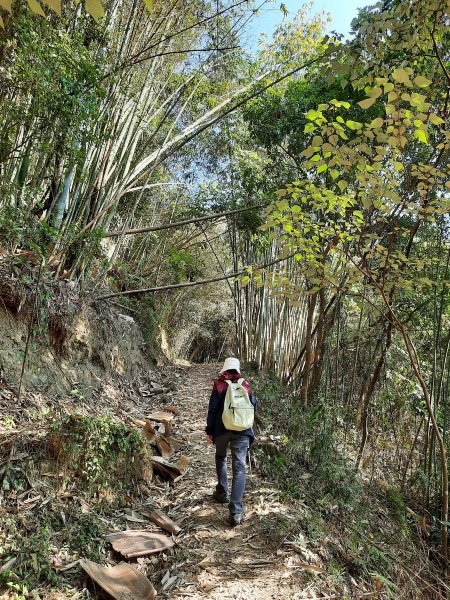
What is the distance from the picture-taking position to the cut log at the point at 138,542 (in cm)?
246

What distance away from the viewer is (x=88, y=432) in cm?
294

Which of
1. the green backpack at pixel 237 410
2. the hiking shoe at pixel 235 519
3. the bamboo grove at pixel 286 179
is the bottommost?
the hiking shoe at pixel 235 519

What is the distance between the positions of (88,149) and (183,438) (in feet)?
11.1

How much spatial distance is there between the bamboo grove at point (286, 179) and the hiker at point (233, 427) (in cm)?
78

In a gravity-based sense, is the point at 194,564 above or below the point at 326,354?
below

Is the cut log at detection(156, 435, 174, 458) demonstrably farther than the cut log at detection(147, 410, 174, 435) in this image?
No

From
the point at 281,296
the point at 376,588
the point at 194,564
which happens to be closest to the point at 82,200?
the point at 281,296

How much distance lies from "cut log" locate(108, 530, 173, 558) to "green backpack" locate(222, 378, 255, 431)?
2.74 feet

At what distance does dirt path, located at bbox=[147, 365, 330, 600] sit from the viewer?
2.22 metres

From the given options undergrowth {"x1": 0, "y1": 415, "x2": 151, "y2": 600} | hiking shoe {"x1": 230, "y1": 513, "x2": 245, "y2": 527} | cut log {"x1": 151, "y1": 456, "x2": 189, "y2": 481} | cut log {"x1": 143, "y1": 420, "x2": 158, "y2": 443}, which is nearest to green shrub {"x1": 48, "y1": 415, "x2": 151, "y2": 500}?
undergrowth {"x1": 0, "y1": 415, "x2": 151, "y2": 600}

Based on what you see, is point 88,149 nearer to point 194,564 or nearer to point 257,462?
point 257,462

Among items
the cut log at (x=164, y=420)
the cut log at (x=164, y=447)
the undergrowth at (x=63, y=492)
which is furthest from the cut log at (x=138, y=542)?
the cut log at (x=164, y=420)

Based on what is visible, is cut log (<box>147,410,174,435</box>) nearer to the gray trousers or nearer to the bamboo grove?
the gray trousers

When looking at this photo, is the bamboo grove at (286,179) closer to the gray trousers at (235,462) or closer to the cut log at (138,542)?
the gray trousers at (235,462)
